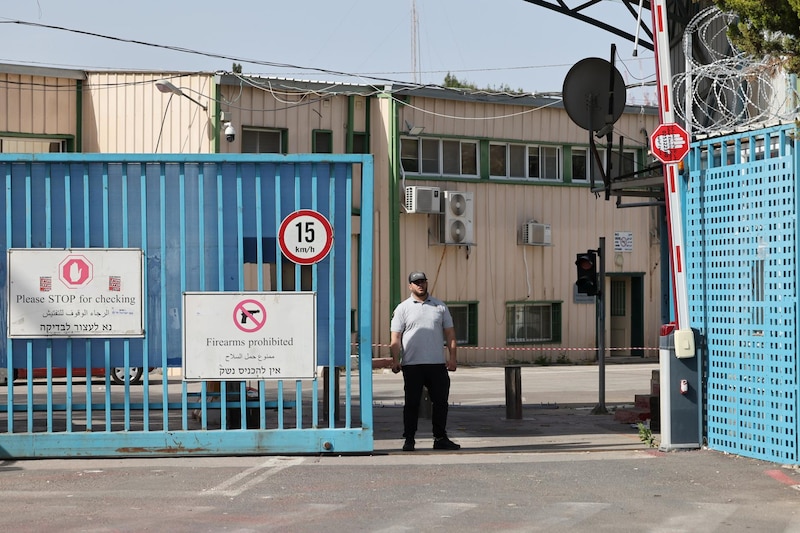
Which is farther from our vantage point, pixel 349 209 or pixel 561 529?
pixel 349 209

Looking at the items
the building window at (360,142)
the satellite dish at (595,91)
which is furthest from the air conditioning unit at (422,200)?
the satellite dish at (595,91)

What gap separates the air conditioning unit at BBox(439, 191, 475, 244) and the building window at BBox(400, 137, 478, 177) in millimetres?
906

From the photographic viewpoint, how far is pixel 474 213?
1254 inches

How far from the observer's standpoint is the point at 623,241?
34.5 metres

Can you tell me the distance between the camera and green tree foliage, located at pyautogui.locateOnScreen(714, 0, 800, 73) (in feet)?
30.0

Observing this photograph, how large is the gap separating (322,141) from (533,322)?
7.86 m

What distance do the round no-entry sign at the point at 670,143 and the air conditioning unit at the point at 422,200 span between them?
1872 cm

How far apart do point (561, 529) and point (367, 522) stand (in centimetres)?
125

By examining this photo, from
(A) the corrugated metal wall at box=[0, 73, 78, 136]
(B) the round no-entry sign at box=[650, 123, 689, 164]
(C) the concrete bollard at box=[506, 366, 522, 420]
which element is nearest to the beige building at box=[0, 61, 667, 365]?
(A) the corrugated metal wall at box=[0, 73, 78, 136]

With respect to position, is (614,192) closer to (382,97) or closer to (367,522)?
(367,522)

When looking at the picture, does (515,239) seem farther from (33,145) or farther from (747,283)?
(747,283)

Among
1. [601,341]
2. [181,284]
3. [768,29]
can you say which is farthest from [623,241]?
[768,29]

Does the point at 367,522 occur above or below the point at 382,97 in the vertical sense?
below

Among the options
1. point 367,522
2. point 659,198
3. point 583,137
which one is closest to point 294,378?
point 367,522
